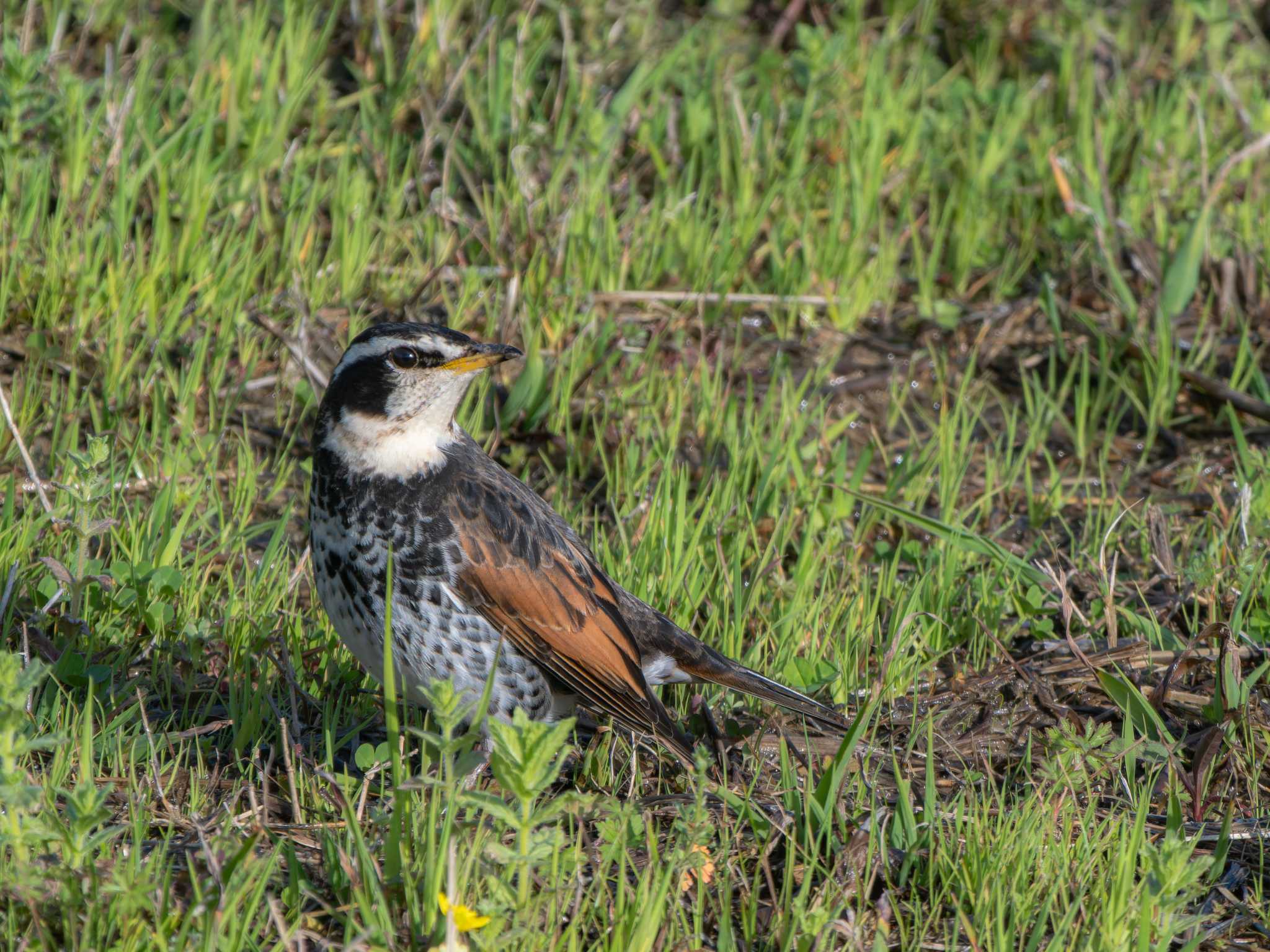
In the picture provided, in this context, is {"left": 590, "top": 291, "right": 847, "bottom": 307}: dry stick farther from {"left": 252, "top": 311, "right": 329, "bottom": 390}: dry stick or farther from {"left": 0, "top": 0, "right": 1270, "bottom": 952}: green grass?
{"left": 252, "top": 311, "right": 329, "bottom": 390}: dry stick

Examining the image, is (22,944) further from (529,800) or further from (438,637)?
(438,637)

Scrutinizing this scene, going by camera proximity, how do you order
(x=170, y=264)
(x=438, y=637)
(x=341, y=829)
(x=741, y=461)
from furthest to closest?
(x=170, y=264)
(x=741, y=461)
(x=438, y=637)
(x=341, y=829)

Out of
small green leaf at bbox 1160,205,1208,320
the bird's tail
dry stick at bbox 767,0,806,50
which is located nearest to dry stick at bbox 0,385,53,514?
the bird's tail

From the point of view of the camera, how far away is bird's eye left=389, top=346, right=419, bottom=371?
17.0 feet

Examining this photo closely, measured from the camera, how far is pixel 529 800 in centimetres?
380

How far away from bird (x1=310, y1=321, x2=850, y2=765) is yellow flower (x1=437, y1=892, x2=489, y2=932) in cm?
127

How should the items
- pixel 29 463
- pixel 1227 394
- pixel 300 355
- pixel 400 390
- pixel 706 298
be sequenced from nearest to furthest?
pixel 400 390 < pixel 29 463 < pixel 300 355 < pixel 1227 394 < pixel 706 298

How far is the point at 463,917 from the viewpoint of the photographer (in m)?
3.67

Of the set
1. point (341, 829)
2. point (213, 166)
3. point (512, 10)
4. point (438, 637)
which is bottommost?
point (341, 829)

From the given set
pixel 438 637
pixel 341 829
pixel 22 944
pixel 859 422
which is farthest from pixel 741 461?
pixel 22 944

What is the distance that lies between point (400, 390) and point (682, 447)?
2308 millimetres

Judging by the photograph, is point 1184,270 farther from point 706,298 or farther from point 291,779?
point 291,779

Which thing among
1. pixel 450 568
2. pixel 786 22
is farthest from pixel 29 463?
pixel 786 22

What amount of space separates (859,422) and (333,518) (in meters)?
3.48
